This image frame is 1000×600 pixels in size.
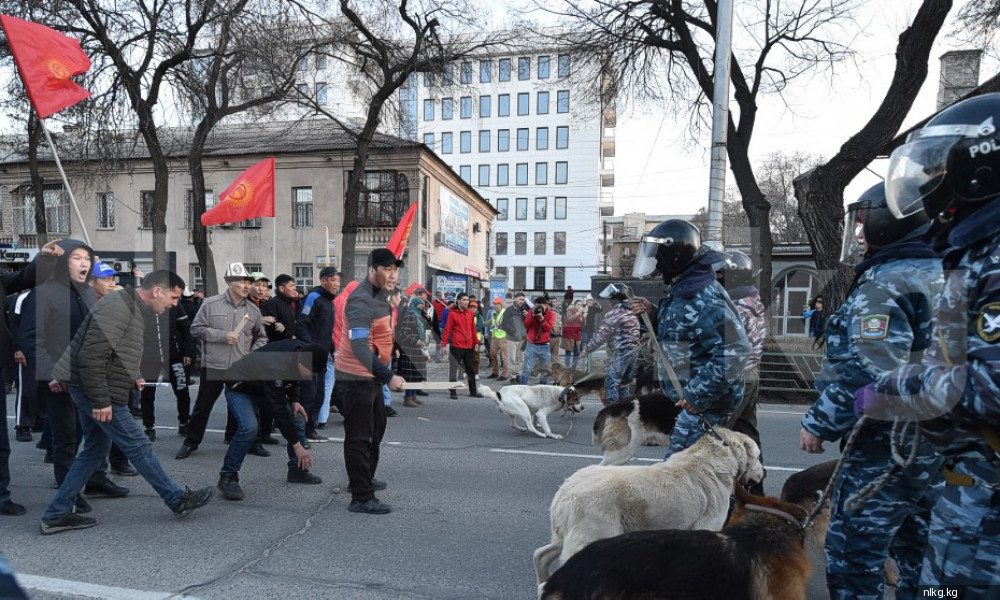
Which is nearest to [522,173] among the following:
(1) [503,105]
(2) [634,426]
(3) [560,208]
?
(3) [560,208]

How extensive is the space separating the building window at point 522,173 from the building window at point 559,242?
695cm

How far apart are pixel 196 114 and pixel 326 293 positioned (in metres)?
12.7

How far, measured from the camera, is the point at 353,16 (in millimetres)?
17703

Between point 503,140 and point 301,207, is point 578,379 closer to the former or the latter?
point 301,207

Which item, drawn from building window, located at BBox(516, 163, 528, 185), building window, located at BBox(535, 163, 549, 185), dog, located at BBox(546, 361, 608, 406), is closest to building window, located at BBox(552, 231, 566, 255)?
building window, located at BBox(535, 163, 549, 185)

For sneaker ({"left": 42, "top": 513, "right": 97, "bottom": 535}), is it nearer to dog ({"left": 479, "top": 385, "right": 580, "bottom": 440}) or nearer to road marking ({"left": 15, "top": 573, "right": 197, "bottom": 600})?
road marking ({"left": 15, "top": 573, "right": 197, "bottom": 600})

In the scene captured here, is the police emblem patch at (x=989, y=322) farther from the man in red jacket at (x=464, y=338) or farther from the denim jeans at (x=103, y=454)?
the man in red jacket at (x=464, y=338)

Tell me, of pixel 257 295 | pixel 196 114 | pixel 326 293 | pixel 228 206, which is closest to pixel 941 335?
pixel 326 293

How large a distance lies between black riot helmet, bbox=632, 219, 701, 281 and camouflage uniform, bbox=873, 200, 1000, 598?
6.00 feet

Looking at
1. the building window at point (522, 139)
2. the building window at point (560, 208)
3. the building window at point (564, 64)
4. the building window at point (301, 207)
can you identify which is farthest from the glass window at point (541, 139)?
the building window at point (564, 64)

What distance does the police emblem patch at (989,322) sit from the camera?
1.55m

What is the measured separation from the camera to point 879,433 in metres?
2.34

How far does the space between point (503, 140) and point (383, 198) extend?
38.8 metres

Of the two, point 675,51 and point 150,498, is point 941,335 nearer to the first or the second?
point 150,498
